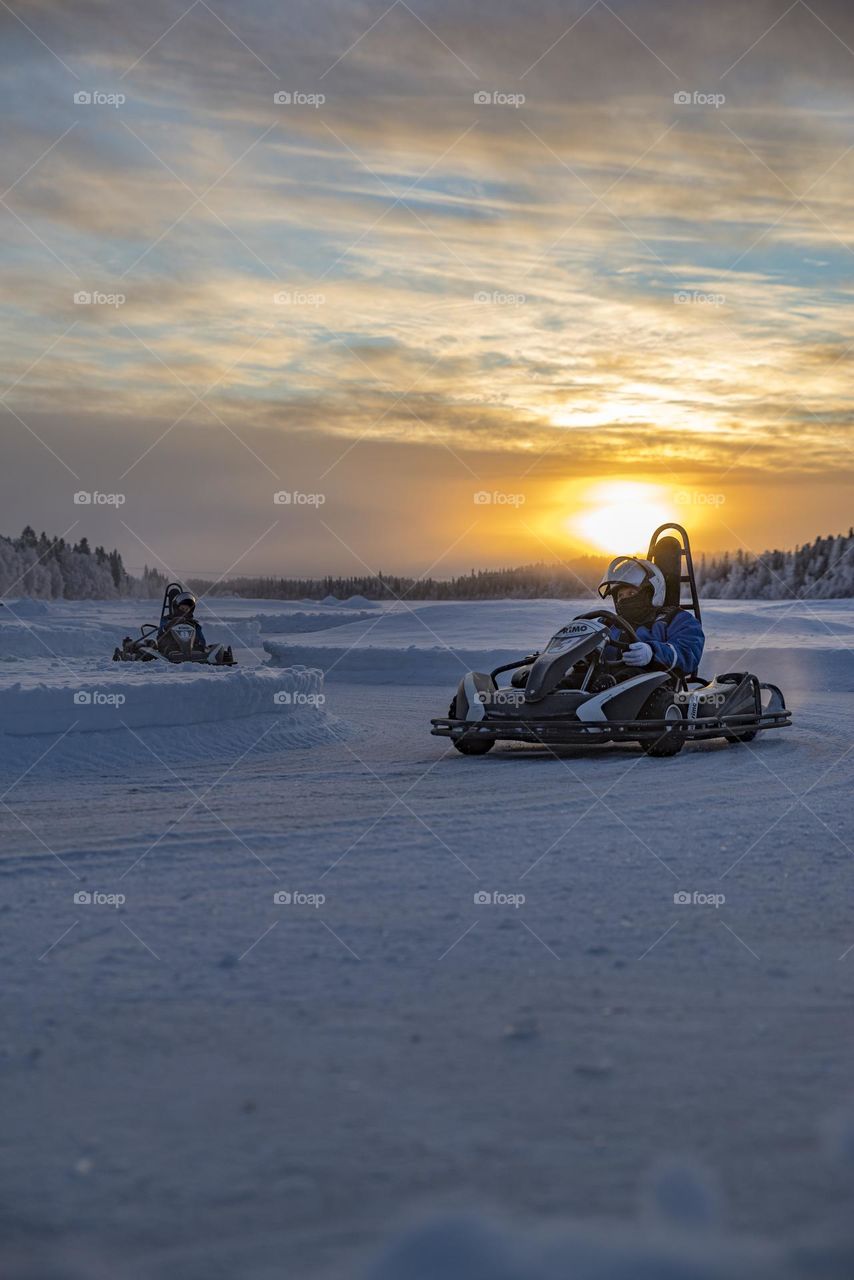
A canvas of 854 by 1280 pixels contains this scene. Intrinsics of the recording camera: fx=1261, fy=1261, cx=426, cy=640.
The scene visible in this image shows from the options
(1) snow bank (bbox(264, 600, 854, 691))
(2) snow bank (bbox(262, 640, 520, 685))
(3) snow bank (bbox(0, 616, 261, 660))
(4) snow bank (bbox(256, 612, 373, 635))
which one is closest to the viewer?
(1) snow bank (bbox(264, 600, 854, 691))

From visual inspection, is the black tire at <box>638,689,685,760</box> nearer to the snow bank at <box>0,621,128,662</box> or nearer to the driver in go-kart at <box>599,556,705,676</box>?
the driver in go-kart at <box>599,556,705,676</box>

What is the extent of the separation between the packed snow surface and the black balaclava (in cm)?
351

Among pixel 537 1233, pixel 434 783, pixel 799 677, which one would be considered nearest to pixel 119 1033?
pixel 537 1233

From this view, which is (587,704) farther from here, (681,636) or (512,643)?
(512,643)

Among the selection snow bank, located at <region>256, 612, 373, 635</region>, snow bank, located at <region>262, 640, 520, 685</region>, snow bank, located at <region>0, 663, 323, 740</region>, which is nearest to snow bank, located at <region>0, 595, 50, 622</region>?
snow bank, located at <region>256, 612, 373, 635</region>

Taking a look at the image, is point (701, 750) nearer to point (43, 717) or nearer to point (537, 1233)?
point (43, 717)

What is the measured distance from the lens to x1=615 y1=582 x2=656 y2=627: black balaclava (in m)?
13.0

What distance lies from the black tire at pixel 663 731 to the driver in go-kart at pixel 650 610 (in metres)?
1.03

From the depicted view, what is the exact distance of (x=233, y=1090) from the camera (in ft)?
12.0

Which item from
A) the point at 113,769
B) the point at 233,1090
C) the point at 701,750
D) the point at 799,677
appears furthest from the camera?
the point at 799,677

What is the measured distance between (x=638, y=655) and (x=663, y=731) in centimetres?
78

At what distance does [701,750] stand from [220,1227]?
977cm

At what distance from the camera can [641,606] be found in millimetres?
12984

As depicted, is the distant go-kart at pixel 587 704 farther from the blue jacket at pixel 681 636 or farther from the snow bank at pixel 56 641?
the snow bank at pixel 56 641
